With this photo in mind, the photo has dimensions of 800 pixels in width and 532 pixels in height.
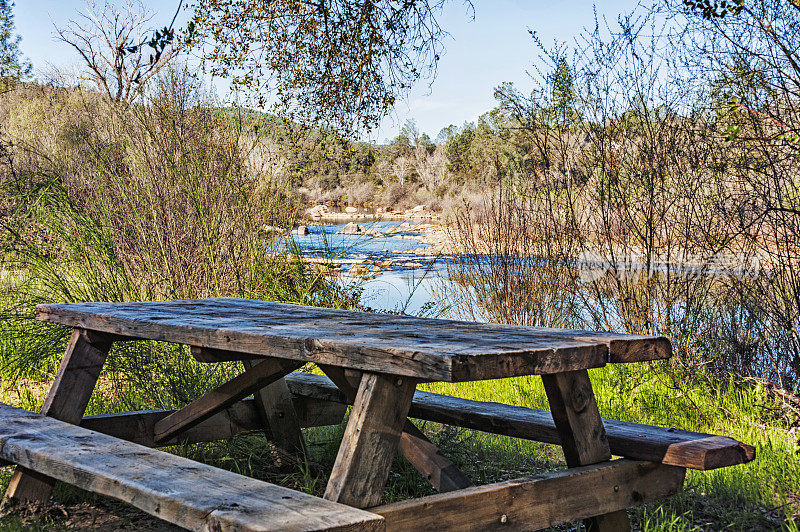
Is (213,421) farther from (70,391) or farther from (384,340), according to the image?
(384,340)

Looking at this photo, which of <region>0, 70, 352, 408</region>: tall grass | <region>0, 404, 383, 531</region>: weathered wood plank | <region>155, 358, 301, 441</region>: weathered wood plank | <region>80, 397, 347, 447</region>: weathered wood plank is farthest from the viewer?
<region>0, 70, 352, 408</region>: tall grass

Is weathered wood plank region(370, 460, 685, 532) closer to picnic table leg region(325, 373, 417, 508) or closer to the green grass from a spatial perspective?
picnic table leg region(325, 373, 417, 508)

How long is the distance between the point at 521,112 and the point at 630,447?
3.88m

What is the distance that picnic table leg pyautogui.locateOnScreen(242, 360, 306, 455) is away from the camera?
3.29m

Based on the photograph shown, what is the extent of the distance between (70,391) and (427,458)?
1405 millimetres

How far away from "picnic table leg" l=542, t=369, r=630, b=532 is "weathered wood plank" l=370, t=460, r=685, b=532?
5 cm

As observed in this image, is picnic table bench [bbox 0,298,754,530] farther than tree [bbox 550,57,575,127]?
No

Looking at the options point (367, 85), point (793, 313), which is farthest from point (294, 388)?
point (367, 85)

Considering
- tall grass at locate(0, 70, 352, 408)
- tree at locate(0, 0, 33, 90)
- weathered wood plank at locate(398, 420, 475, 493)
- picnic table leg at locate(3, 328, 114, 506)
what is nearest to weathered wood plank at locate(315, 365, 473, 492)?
weathered wood plank at locate(398, 420, 475, 493)

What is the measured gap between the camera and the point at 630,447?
2.23 meters

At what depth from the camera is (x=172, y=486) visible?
66.0 inches

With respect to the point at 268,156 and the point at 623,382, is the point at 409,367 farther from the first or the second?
the point at 268,156

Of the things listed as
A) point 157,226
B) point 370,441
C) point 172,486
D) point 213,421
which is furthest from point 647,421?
point 157,226

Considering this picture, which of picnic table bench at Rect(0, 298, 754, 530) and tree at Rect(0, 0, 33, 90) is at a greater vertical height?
tree at Rect(0, 0, 33, 90)
